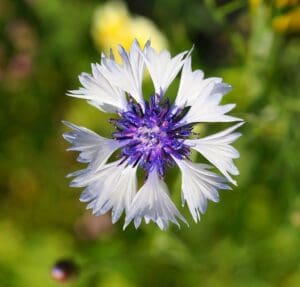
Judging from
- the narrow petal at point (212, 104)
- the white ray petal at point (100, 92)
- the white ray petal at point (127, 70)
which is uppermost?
the white ray petal at point (127, 70)

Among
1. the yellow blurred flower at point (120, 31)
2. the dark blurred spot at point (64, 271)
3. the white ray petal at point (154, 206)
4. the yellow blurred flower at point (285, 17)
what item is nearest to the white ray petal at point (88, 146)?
the white ray petal at point (154, 206)

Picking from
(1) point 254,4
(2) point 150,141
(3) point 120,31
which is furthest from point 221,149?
(3) point 120,31

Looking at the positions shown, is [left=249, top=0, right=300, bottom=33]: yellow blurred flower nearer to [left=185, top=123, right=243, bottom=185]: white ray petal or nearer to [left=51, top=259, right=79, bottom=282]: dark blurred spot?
[left=185, top=123, right=243, bottom=185]: white ray petal

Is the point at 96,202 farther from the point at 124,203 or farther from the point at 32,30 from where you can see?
the point at 32,30

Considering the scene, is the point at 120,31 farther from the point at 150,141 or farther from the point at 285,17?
the point at 150,141

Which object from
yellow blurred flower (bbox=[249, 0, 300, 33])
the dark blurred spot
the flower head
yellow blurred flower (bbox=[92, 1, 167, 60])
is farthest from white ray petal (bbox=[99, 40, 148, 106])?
yellow blurred flower (bbox=[92, 1, 167, 60])

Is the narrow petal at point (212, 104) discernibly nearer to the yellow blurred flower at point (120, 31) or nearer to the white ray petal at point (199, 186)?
the white ray petal at point (199, 186)

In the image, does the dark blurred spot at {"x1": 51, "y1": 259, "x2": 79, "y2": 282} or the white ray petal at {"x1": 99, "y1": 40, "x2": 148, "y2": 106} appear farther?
the dark blurred spot at {"x1": 51, "y1": 259, "x2": 79, "y2": 282}
